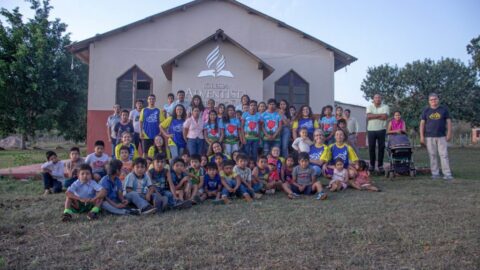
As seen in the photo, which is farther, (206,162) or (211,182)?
(206,162)

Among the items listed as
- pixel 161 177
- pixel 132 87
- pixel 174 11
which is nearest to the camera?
pixel 161 177

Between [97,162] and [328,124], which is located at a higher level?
[328,124]

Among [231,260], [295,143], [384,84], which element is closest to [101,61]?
[295,143]

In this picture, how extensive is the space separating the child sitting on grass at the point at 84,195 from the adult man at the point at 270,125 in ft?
13.5

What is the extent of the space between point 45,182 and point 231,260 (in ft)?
17.8

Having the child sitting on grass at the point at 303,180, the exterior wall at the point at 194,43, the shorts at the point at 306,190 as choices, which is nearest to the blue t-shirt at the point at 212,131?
the child sitting on grass at the point at 303,180

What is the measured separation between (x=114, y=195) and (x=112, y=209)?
35 cm

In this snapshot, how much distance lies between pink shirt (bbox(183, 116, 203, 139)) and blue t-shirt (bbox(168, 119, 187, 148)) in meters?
0.21

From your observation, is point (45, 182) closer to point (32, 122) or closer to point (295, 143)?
point (295, 143)

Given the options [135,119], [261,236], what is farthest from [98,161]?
[261,236]

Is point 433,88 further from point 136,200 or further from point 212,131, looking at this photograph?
point 136,200

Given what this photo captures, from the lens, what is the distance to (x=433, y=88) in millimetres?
29984

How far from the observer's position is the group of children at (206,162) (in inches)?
214

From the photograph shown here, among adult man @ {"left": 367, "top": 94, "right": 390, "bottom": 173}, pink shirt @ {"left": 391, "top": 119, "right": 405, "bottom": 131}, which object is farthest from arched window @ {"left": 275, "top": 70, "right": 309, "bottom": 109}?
pink shirt @ {"left": 391, "top": 119, "right": 405, "bottom": 131}
